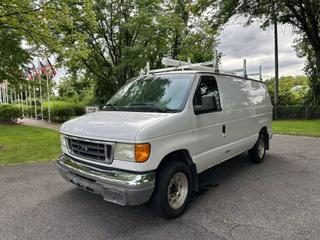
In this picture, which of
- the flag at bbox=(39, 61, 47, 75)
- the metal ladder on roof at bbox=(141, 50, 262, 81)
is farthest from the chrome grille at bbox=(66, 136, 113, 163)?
the flag at bbox=(39, 61, 47, 75)

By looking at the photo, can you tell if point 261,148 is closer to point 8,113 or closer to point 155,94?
point 155,94

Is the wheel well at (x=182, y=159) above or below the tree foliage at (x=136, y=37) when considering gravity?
below

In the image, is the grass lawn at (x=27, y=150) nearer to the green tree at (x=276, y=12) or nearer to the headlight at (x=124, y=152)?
the headlight at (x=124, y=152)

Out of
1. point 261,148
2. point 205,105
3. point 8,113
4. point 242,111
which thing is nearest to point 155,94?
point 205,105

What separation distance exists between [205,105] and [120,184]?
6.18 ft

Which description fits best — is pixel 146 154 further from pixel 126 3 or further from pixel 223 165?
pixel 126 3

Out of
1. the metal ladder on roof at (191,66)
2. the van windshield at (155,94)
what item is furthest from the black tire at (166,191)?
the metal ladder on roof at (191,66)

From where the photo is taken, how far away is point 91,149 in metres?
3.72

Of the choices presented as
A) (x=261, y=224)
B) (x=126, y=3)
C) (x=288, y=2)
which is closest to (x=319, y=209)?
(x=261, y=224)

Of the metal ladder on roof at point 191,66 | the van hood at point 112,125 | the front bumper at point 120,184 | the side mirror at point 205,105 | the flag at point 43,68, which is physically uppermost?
the flag at point 43,68

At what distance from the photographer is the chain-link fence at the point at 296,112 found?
18.4 metres

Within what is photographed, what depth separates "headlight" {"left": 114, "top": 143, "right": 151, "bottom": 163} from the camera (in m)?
3.29

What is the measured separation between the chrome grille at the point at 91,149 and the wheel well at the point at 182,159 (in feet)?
2.39

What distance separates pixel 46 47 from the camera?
9.75 metres
